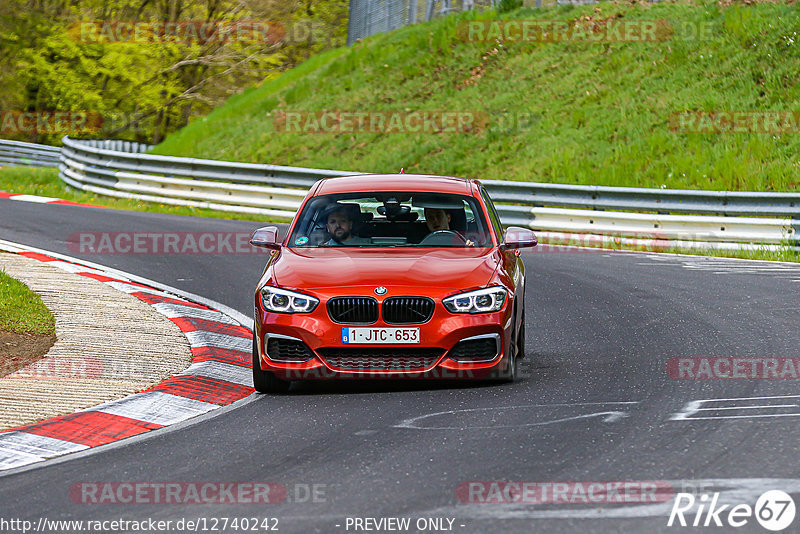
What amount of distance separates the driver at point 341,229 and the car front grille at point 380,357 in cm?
134

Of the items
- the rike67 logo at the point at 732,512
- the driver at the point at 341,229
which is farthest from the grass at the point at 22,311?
the rike67 logo at the point at 732,512

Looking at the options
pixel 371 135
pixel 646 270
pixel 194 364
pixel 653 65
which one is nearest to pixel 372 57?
pixel 371 135

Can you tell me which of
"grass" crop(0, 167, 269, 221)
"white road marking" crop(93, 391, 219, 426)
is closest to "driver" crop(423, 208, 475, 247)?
"white road marking" crop(93, 391, 219, 426)

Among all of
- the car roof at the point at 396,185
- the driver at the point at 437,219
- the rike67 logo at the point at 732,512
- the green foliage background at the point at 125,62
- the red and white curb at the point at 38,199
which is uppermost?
the green foliage background at the point at 125,62

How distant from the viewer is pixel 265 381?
8227mm

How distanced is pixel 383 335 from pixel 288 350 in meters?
0.69

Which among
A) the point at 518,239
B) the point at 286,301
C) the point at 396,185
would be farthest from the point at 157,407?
the point at 518,239

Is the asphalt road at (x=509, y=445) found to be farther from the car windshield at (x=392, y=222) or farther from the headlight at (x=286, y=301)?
the car windshield at (x=392, y=222)

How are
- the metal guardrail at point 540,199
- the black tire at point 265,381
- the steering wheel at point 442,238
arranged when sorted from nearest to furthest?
the black tire at point 265,381, the steering wheel at point 442,238, the metal guardrail at point 540,199

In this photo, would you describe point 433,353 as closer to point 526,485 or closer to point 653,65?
point 526,485

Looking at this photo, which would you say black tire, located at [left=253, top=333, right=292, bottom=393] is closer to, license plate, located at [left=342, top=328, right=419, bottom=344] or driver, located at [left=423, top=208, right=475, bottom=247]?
license plate, located at [left=342, top=328, right=419, bottom=344]

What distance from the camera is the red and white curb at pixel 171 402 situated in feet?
22.1

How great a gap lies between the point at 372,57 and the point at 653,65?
10.4 m

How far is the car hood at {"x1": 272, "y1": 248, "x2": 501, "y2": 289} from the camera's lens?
8062 mm
